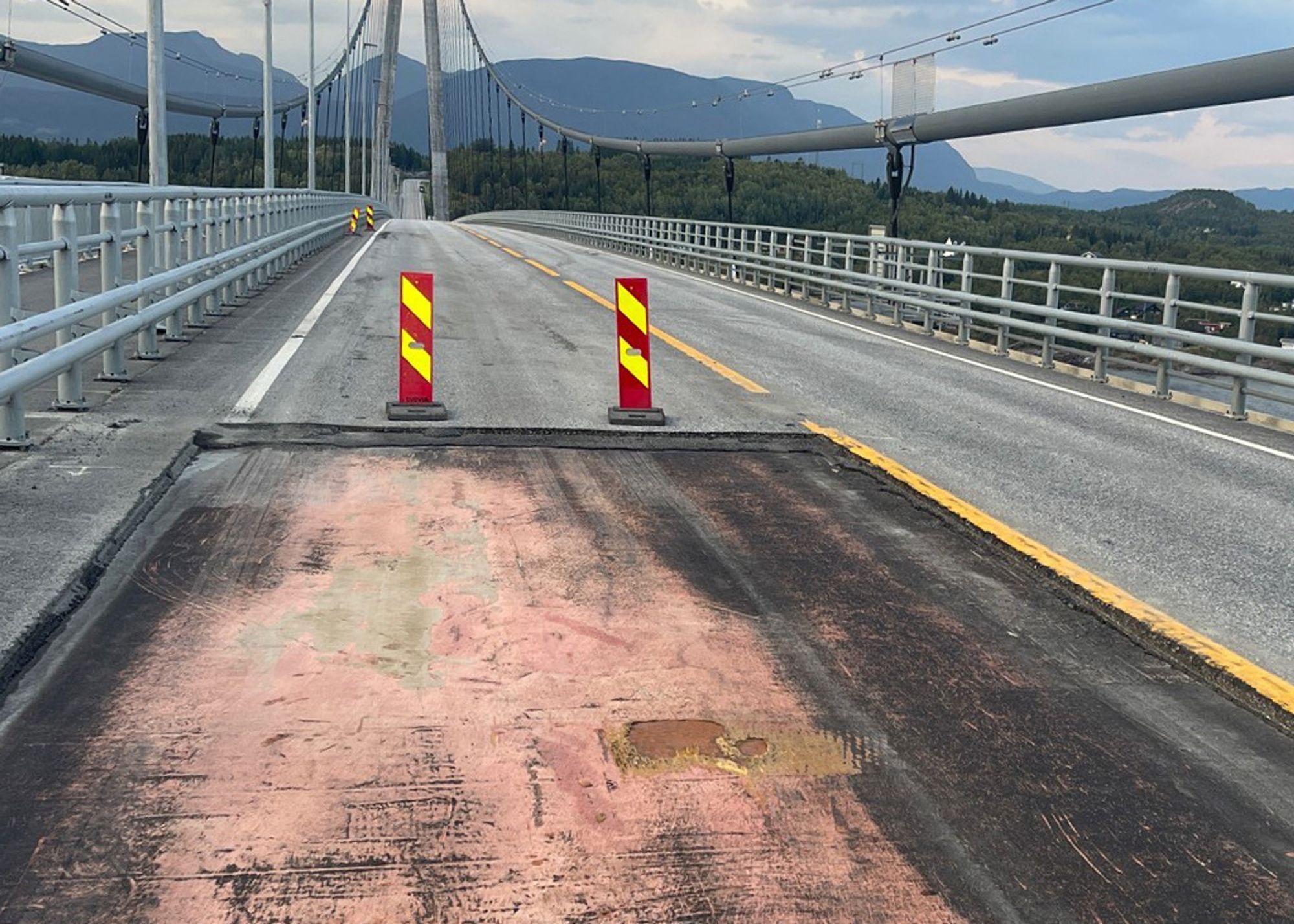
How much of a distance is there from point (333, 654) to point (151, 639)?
71 centimetres

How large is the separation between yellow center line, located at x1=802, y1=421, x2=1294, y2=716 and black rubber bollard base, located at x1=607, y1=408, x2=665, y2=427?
1.71 meters

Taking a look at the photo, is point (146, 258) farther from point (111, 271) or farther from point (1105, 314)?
point (1105, 314)

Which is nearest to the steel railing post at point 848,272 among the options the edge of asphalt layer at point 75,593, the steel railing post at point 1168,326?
the steel railing post at point 1168,326

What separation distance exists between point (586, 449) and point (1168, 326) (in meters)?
7.42

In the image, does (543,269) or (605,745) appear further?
(543,269)

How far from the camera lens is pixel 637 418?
9.78 m

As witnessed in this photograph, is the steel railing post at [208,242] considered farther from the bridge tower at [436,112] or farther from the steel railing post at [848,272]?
the bridge tower at [436,112]

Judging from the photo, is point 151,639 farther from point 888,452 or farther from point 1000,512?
point 888,452

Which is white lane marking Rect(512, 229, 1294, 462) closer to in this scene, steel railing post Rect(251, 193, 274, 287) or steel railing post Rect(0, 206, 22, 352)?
steel railing post Rect(0, 206, 22, 352)

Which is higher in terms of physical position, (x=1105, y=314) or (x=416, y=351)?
(x=1105, y=314)

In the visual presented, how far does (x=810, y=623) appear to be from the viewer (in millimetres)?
5395

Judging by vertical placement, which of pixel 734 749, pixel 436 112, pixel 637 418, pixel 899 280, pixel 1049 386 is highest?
pixel 436 112

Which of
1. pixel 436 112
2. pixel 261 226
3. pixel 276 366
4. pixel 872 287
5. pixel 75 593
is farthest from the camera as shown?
pixel 436 112

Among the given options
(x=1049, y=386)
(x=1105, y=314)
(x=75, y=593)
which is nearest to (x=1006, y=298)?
(x=1105, y=314)
